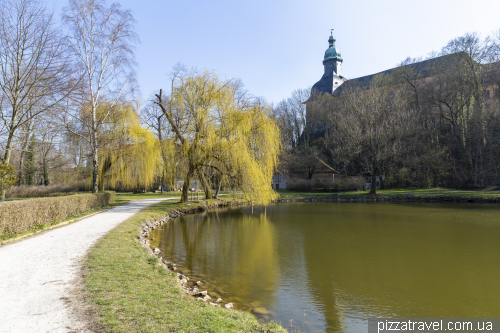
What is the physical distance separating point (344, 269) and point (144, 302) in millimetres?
5025

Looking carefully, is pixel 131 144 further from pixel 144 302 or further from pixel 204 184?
pixel 144 302

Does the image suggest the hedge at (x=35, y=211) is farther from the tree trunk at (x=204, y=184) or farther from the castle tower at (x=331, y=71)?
the castle tower at (x=331, y=71)

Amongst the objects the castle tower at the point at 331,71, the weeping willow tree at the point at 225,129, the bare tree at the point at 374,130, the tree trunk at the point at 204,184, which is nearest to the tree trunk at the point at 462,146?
the bare tree at the point at 374,130

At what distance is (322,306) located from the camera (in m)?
5.33

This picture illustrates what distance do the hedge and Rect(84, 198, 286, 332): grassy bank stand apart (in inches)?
139

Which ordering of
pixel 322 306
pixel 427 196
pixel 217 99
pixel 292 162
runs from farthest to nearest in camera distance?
pixel 292 162 < pixel 427 196 < pixel 217 99 < pixel 322 306

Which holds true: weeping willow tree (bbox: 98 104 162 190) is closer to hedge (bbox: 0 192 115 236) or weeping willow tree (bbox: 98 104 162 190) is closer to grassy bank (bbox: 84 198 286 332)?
hedge (bbox: 0 192 115 236)

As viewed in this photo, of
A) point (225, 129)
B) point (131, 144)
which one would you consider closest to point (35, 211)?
point (225, 129)

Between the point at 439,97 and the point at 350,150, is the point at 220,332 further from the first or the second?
the point at 439,97

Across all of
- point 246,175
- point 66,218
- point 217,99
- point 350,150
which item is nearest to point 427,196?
point 350,150

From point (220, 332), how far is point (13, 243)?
7.67 meters

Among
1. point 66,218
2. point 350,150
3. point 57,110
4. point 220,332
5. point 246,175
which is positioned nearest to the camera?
point 220,332

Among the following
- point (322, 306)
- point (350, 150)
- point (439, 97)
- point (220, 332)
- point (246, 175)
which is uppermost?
point (439, 97)

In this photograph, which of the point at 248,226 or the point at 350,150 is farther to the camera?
the point at 350,150
